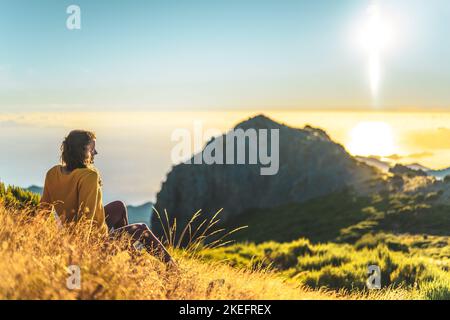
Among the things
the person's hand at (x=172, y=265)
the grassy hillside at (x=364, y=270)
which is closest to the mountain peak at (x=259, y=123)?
the grassy hillside at (x=364, y=270)

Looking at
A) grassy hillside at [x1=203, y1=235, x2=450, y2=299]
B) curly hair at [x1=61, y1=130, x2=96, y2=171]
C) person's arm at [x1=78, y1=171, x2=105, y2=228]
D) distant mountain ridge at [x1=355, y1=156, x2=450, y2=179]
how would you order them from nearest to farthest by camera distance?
person's arm at [x1=78, y1=171, x2=105, y2=228] < curly hair at [x1=61, y1=130, x2=96, y2=171] < grassy hillside at [x1=203, y1=235, x2=450, y2=299] < distant mountain ridge at [x1=355, y1=156, x2=450, y2=179]

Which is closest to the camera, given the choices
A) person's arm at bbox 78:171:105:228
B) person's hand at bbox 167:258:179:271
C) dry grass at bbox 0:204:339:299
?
dry grass at bbox 0:204:339:299

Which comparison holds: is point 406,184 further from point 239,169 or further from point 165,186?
point 165,186

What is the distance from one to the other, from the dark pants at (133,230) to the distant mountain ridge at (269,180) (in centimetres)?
5571

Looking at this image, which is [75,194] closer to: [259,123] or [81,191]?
[81,191]

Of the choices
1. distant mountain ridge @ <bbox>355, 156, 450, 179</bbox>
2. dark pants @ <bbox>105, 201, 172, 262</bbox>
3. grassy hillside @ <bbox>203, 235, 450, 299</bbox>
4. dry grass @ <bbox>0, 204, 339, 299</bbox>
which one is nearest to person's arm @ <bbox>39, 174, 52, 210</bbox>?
dry grass @ <bbox>0, 204, 339, 299</bbox>

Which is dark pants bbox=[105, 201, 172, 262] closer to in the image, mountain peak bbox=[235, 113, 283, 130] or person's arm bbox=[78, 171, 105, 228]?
person's arm bbox=[78, 171, 105, 228]

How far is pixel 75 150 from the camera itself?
731 centimetres

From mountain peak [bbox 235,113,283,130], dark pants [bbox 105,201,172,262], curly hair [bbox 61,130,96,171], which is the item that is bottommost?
dark pants [bbox 105,201,172,262]

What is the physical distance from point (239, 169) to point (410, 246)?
49.5 m

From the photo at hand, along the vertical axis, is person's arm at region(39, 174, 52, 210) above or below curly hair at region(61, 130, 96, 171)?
below

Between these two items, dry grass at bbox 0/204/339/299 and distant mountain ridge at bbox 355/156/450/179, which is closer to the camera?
dry grass at bbox 0/204/339/299

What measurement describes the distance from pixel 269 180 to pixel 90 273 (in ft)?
218

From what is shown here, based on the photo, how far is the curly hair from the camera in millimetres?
7309
